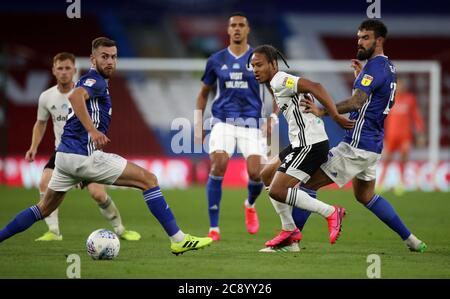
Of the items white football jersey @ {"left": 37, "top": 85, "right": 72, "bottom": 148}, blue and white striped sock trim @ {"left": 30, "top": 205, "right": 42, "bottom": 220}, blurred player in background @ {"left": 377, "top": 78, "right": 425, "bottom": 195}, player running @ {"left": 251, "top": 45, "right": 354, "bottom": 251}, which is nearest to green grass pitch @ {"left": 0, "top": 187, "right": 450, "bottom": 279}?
blue and white striped sock trim @ {"left": 30, "top": 205, "right": 42, "bottom": 220}

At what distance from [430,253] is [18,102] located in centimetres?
1836

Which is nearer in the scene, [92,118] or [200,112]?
[92,118]

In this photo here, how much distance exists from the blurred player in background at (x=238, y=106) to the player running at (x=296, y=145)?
7.54ft

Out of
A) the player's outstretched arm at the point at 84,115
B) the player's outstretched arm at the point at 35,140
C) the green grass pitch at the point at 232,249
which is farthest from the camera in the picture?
the player's outstretched arm at the point at 35,140

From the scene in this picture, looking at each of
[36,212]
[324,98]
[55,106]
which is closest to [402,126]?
[55,106]

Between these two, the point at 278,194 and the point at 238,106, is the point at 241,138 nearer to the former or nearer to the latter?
the point at 238,106

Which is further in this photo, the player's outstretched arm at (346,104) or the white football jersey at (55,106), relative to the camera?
the white football jersey at (55,106)

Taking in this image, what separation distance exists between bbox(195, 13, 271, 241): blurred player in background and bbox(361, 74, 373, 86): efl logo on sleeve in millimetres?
2746

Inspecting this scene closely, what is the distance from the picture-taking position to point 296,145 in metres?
9.26

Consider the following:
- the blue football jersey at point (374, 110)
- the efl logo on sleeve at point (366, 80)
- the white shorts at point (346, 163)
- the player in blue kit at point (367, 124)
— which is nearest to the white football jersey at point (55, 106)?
the player in blue kit at point (367, 124)

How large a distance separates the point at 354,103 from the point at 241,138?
2.84 metres

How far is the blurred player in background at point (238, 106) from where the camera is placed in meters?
11.7

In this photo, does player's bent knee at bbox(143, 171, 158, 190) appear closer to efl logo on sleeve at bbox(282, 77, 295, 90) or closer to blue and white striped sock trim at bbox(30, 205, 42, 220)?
blue and white striped sock trim at bbox(30, 205, 42, 220)

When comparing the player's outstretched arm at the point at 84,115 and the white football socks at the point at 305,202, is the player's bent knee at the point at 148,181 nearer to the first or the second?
the player's outstretched arm at the point at 84,115
